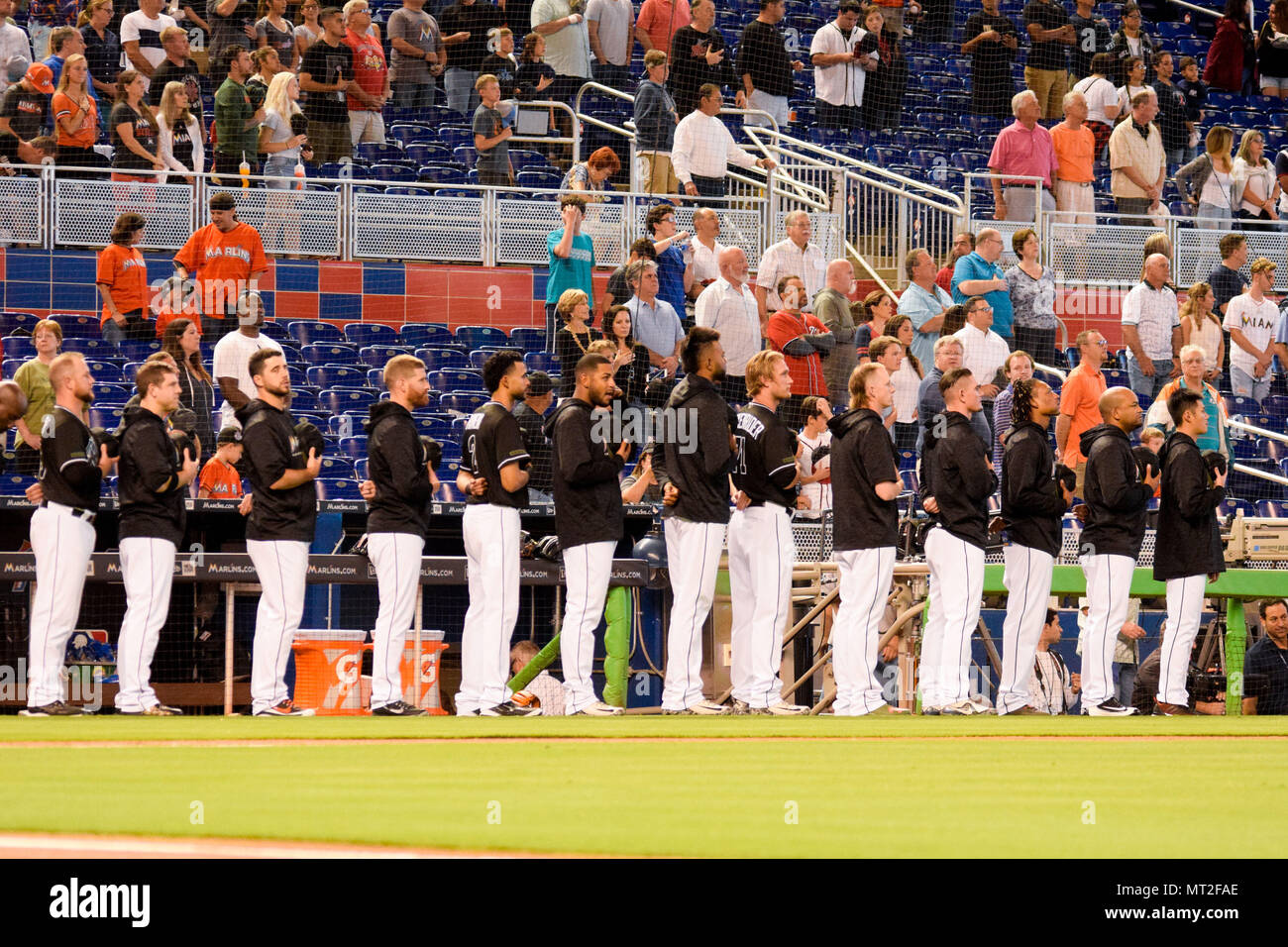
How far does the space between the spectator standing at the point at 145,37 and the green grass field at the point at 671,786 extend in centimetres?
973

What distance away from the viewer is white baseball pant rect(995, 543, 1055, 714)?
1209 cm

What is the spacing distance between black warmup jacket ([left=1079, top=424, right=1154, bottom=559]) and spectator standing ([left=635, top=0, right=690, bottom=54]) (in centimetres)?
1044

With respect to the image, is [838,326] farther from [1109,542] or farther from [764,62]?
[764,62]

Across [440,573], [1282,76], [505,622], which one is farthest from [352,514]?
[1282,76]

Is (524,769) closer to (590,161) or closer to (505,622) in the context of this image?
(505,622)

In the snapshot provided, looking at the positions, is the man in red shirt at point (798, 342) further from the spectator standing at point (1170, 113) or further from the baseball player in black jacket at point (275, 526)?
the spectator standing at point (1170, 113)

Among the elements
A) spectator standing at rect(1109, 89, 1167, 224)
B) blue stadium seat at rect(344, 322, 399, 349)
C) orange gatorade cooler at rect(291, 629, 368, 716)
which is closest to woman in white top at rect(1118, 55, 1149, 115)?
spectator standing at rect(1109, 89, 1167, 224)

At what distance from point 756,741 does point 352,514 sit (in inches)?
228

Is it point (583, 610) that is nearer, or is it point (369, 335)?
point (583, 610)

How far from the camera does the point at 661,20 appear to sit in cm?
2148

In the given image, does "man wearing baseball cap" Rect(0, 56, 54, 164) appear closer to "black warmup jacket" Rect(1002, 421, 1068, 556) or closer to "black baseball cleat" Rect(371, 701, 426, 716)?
"black baseball cleat" Rect(371, 701, 426, 716)

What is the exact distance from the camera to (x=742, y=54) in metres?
20.8

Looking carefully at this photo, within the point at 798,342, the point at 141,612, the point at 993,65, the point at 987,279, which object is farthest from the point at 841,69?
the point at 141,612

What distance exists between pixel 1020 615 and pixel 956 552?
2.26 feet
